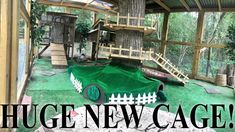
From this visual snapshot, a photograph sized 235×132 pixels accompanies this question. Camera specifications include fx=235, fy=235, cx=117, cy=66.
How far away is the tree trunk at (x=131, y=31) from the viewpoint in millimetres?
7766

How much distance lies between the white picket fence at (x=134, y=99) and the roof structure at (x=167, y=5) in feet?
19.1

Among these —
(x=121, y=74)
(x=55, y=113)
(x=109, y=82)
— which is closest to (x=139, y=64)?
(x=121, y=74)

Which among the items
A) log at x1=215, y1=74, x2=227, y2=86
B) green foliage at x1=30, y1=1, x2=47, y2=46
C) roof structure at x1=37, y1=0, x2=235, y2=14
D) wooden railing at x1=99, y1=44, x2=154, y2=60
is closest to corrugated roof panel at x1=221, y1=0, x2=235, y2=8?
roof structure at x1=37, y1=0, x2=235, y2=14

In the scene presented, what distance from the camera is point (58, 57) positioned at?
1073 cm

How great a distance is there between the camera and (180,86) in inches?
356

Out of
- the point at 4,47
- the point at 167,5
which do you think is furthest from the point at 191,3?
the point at 4,47

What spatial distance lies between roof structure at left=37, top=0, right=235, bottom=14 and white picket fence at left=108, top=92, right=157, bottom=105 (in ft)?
19.1

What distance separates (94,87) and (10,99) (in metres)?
3.10

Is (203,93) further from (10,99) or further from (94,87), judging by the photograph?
(10,99)

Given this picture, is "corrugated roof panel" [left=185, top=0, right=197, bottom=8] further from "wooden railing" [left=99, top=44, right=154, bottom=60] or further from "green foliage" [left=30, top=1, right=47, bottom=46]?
"green foliage" [left=30, top=1, right=47, bottom=46]

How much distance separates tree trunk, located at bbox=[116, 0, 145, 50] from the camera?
7.77 m

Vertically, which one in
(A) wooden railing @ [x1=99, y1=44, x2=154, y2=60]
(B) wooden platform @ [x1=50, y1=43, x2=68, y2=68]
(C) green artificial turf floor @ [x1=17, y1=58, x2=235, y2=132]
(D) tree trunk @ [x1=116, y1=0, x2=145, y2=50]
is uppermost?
(D) tree trunk @ [x1=116, y1=0, x2=145, y2=50]

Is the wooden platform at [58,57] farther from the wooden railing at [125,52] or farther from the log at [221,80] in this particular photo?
the log at [221,80]

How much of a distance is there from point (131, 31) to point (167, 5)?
5.54 meters
